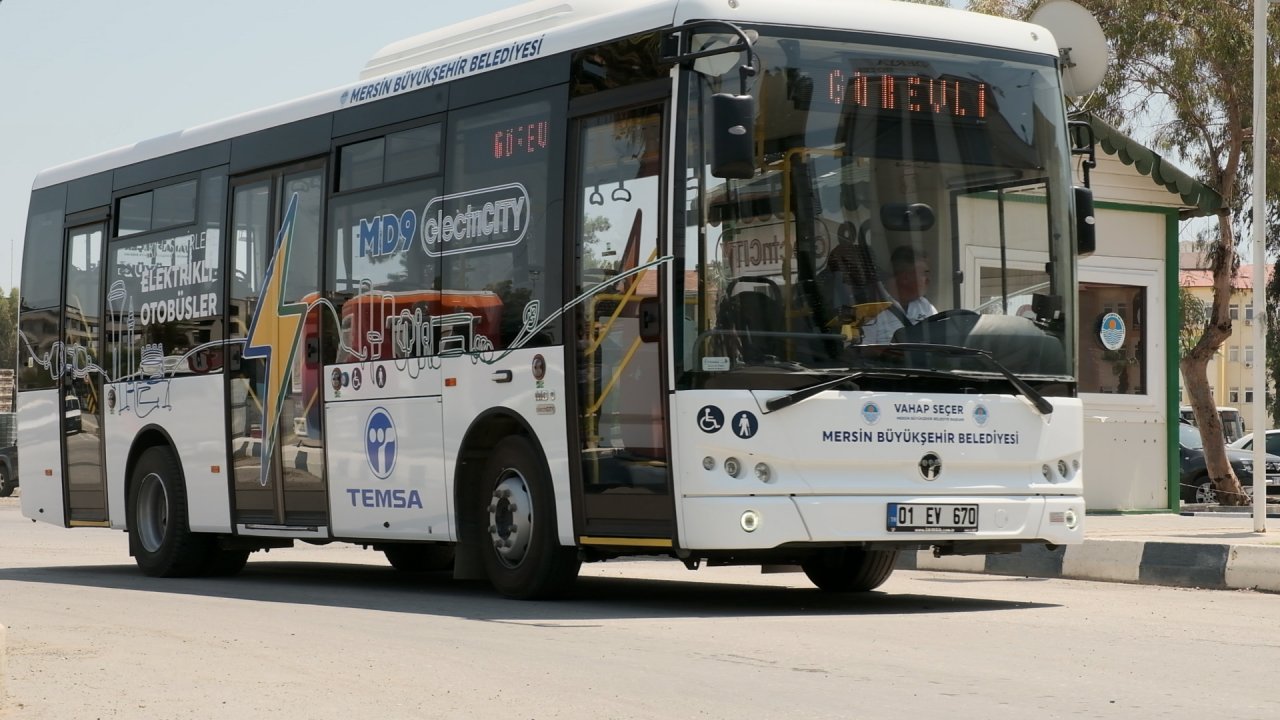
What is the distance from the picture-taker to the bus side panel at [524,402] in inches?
465

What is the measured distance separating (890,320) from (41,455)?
984 cm

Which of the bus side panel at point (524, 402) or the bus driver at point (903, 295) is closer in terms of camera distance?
the bus driver at point (903, 295)

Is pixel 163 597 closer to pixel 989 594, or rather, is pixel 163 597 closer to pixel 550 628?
pixel 550 628

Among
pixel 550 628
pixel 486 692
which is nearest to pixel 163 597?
pixel 550 628

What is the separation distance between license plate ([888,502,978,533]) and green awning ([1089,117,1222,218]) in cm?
1255

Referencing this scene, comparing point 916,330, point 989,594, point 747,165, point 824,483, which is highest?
point 747,165

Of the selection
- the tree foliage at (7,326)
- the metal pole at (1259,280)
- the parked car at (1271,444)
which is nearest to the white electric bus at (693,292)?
the metal pole at (1259,280)

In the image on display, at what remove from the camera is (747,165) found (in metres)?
10.7

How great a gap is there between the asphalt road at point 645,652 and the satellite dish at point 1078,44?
5.27 m

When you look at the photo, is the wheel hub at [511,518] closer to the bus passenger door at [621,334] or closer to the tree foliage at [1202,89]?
the bus passenger door at [621,334]

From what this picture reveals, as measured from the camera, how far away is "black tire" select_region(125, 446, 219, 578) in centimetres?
1634

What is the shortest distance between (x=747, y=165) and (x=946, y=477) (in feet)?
7.53

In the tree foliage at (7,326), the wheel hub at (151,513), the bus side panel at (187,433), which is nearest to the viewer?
the bus side panel at (187,433)

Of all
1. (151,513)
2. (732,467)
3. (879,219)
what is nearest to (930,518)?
(732,467)
